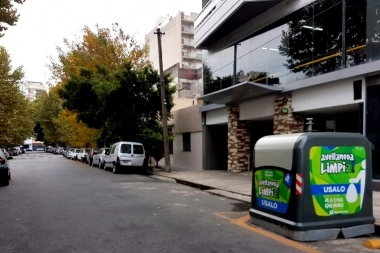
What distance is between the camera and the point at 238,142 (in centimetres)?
1847

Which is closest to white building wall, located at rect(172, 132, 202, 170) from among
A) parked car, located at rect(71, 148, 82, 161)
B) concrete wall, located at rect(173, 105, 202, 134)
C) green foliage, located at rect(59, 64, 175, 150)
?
concrete wall, located at rect(173, 105, 202, 134)

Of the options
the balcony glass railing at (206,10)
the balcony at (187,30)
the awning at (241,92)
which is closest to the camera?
the awning at (241,92)

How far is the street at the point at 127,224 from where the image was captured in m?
5.64

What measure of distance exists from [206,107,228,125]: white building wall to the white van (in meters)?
4.08

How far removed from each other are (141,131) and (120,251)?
1762 centimetres

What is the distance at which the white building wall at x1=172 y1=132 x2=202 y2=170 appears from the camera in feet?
73.1

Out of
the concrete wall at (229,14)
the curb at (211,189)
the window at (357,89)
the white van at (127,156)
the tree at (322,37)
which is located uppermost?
the concrete wall at (229,14)

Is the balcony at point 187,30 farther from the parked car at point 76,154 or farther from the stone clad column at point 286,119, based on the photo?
the stone clad column at point 286,119

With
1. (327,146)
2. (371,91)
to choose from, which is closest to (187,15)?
(371,91)

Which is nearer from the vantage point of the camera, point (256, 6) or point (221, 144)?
point (256, 6)

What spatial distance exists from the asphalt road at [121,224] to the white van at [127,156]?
846cm

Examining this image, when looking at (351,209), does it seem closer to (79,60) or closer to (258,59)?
(258,59)

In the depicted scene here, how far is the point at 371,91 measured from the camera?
10883 mm

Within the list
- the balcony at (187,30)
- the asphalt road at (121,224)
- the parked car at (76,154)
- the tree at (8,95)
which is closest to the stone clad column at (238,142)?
the asphalt road at (121,224)
